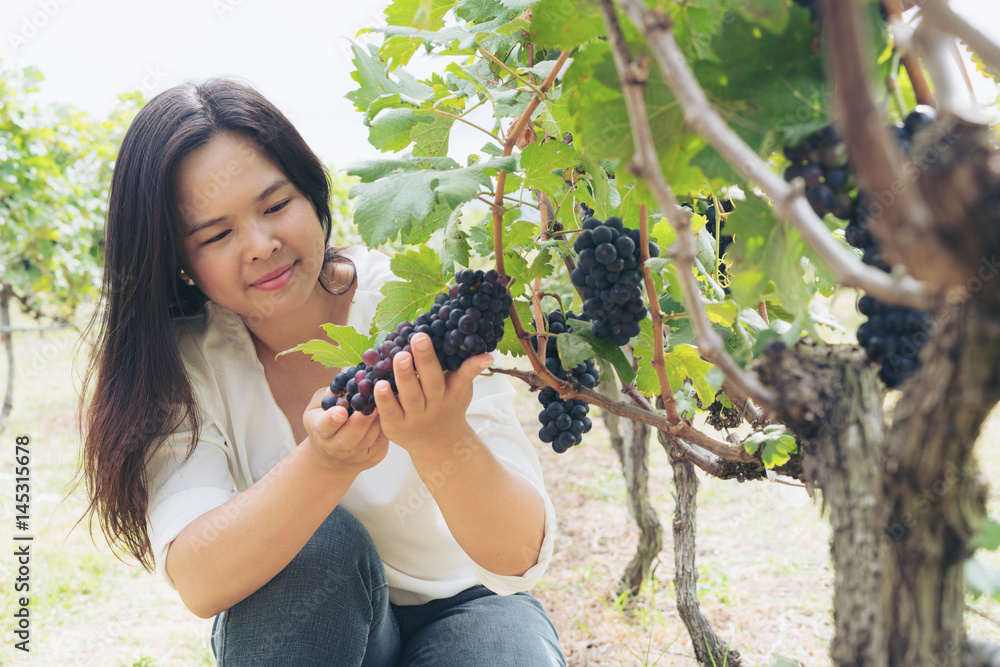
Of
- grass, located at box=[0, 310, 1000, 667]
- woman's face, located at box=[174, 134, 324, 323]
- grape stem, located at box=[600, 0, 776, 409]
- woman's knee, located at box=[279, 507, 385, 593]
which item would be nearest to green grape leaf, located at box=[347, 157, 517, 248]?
grape stem, located at box=[600, 0, 776, 409]

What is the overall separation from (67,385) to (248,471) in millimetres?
6528

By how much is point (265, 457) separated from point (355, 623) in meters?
0.50

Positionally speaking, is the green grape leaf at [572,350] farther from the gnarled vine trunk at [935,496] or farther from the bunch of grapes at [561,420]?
the gnarled vine trunk at [935,496]

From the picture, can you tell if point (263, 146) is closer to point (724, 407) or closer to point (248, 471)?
point (248, 471)

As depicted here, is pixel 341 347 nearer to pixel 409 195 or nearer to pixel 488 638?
pixel 409 195

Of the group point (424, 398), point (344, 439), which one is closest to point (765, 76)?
point (424, 398)

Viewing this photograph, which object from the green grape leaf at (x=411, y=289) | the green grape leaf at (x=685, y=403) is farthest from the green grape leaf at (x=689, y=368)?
the green grape leaf at (x=411, y=289)

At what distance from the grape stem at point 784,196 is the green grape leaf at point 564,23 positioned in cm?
30

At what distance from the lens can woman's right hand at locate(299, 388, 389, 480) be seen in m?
1.09

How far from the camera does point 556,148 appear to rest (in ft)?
2.97

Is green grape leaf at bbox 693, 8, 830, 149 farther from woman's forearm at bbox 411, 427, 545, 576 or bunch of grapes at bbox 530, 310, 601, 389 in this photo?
woman's forearm at bbox 411, 427, 545, 576

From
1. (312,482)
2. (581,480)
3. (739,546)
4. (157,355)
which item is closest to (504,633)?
(312,482)

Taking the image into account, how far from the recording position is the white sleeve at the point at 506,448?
1.44 meters

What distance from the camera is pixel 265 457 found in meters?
1.71
